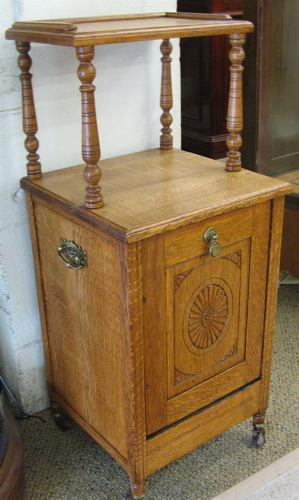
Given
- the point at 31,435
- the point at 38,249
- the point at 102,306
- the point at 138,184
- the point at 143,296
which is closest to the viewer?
the point at 143,296

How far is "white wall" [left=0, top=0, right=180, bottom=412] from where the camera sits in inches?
72.9

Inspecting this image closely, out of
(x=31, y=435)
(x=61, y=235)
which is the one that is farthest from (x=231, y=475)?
(x=61, y=235)

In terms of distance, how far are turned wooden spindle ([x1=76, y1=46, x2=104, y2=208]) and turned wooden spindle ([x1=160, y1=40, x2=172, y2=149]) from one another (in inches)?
22.7

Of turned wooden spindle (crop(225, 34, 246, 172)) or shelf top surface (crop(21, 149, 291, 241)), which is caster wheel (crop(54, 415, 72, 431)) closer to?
shelf top surface (crop(21, 149, 291, 241))

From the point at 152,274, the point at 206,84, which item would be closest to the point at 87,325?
the point at 152,274

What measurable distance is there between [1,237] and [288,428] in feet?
4.04

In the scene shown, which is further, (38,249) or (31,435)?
(31,435)

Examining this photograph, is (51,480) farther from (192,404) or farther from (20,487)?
(192,404)

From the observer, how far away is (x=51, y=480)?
6.50 ft

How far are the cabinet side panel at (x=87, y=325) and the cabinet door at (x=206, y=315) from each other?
11 centimetres

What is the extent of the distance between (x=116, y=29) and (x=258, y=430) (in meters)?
1.40

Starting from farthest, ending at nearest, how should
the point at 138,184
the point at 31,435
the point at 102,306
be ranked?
the point at 31,435, the point at 138,184, the point at 102,306

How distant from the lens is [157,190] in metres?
1.72

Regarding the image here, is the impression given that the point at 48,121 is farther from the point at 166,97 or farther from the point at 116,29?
the point at 116,29
